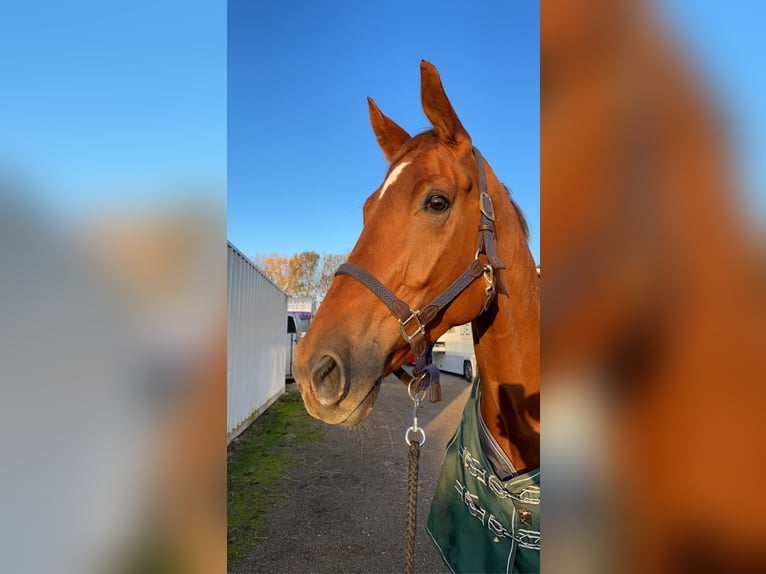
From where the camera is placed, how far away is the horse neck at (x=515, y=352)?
5.56 ft

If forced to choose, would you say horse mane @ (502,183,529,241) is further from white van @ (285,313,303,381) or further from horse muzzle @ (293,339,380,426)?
white van @ (285,313,303,381)

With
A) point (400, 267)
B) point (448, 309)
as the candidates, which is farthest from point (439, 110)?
point (448, 309)

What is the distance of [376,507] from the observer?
455 cm

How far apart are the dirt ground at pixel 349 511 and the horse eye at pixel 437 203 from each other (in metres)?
1.49

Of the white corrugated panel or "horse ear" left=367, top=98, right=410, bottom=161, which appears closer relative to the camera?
"horse ear" left=367, top=98, right=410, bottom=161

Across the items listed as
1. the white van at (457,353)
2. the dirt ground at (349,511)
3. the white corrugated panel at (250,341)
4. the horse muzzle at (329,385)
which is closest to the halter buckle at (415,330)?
the horse muzzle at (329,385)

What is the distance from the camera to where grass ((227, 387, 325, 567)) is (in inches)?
155

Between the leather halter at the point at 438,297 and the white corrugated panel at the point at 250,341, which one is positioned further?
the white corrugated panel at the point at 250,341

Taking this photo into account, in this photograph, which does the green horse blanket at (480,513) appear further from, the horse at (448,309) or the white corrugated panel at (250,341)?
the white corrugated panel at (250,341)

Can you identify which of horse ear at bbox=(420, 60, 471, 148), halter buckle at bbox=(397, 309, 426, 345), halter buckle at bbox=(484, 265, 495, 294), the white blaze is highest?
horse ear at bbox=(420, 60, 471, 148)

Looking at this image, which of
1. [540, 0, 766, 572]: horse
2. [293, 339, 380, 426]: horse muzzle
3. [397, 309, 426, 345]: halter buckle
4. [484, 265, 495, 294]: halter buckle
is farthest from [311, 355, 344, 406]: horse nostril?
[540, 0, 766, 572]: horse

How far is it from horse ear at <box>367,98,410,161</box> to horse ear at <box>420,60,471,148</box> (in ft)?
1.19

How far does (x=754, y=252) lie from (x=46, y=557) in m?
0.80

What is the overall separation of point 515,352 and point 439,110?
104 centimetres
